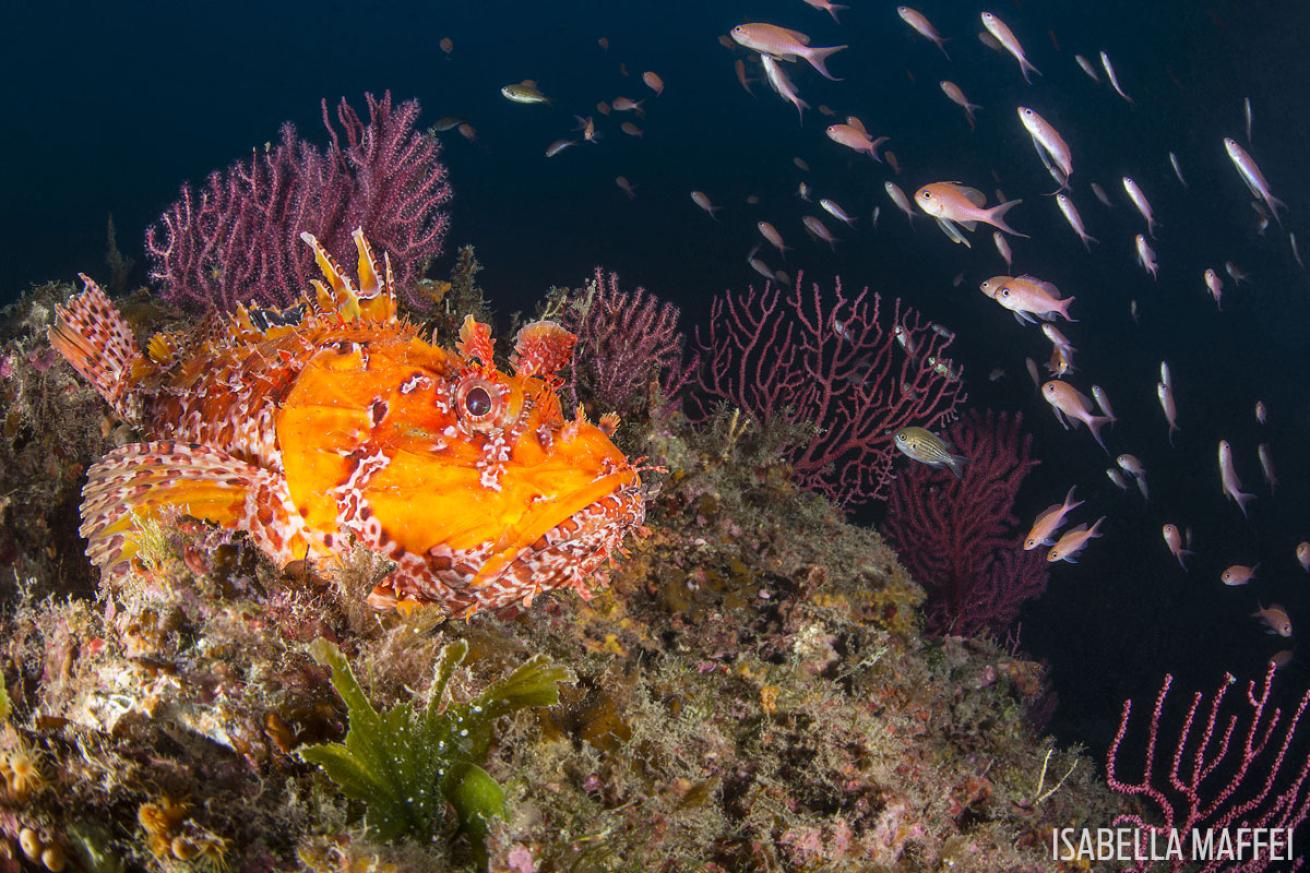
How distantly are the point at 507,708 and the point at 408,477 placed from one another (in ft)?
3.03

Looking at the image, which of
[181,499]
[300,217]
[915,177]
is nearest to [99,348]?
[181,499]

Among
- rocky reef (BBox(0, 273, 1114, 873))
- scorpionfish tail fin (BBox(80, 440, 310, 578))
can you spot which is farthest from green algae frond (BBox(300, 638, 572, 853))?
scorpionfish tail fin (BBox(80, 440, 310, 578))

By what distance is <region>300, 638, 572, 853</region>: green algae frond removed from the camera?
1.93m

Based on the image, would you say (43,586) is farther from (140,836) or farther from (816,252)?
(816,252)

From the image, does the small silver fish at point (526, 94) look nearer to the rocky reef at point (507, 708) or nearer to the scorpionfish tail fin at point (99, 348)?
the rocky reef at point (507, 708)

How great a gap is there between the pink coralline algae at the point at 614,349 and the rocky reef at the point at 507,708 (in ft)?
1.44

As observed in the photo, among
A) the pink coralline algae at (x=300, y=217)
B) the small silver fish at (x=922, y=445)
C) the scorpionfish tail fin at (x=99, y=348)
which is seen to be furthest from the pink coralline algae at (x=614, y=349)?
the small silver fish at (x=922, y=445)

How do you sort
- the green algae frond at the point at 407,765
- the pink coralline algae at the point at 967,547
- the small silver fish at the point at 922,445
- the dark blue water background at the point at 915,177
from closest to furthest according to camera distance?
the green algae frond at the point at 407,765
the small silver fish at the point at 922,445
the pink coralline algae at the point at 967,547
the dark blue water background at the point at 915,177

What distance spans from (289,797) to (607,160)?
7051 centimetres

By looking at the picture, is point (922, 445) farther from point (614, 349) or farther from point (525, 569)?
point (525, 569)

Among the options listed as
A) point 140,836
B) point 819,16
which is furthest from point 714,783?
point 819,16

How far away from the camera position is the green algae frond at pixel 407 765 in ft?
6.35

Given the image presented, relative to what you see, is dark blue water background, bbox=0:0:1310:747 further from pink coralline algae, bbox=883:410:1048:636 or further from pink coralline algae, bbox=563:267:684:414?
pink coralline algae, bbox=563:267:684:414

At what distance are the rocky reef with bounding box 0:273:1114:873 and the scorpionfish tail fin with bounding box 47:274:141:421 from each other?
494 millimetres
